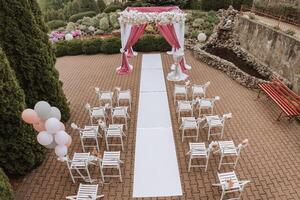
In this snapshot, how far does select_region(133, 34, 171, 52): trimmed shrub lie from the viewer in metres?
17.0

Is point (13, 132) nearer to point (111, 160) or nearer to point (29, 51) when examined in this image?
point (29, 51)

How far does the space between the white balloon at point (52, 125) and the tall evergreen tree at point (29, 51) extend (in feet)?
10.5

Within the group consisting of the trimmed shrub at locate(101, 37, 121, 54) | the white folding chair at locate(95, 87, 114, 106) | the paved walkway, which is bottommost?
the white folding chair at locate(95, 87, 114, 106)

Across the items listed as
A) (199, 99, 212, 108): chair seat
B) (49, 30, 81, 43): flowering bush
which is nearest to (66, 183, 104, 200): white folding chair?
(199, 99, 212, 108): chair seat

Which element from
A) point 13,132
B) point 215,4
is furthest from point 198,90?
point 215,4

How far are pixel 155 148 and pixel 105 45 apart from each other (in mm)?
10156

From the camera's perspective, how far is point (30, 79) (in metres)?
8.82

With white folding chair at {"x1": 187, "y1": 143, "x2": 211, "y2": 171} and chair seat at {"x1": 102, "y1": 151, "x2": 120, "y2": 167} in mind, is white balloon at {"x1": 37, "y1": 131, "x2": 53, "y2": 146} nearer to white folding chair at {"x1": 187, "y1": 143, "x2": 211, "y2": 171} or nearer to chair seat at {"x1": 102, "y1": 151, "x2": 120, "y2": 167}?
chair seat at {"x1": 102, "y1": 151, "x2": 120, "y2": 167}

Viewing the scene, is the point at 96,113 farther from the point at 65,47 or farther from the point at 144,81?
the point at 65,47

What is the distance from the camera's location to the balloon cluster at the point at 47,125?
6279mm

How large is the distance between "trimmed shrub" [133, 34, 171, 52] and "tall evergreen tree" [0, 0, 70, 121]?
8.20m

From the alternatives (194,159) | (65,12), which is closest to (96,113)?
(194,159)

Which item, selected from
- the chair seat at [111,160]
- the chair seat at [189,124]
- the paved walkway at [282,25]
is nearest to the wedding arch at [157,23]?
the chair seat at [189,124]

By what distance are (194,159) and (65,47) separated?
12634mm
